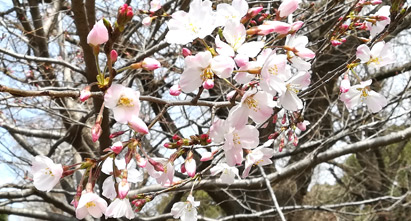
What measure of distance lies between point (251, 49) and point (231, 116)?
204 millimetres

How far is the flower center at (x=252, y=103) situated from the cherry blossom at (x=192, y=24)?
237mm

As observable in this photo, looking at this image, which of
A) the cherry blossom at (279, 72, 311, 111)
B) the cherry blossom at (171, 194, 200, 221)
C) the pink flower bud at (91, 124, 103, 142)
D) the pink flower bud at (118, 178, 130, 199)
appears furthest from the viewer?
the cherry blossom at (171, 194, 200, 221)

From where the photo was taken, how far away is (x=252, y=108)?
109 cm

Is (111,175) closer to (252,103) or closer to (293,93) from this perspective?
(252,103)

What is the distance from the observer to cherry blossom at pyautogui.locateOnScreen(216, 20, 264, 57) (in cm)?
99

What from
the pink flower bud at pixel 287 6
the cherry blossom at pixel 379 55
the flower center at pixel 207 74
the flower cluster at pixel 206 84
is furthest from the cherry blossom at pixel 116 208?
the cherry blossom at pixel 379 55

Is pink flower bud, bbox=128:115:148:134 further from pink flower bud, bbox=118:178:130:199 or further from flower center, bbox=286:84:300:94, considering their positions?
flower center, bbox=286:84:300:94

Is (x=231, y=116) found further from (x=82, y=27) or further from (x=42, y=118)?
(x=42, y=118)

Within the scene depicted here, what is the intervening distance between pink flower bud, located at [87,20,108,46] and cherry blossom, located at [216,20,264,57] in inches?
11.8

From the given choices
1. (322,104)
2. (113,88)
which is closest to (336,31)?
(113,88)

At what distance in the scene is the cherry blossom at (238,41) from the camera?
0.99 metres

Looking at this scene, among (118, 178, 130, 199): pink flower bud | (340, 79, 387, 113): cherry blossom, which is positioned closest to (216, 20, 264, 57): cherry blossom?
(118, 178, 130, 199): pink flower bud

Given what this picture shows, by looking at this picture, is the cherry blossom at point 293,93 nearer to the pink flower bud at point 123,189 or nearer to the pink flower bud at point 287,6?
the pink flower bud at point 287,6

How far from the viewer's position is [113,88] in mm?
898
